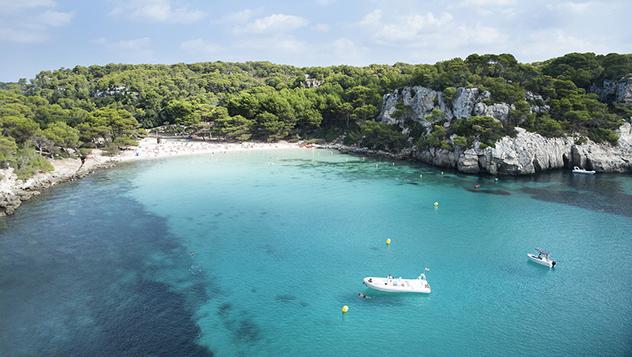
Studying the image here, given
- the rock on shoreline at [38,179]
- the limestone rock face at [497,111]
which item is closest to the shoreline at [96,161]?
the rock on shoreline at [38,179]

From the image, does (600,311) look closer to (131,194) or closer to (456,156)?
Answer: (456,156)

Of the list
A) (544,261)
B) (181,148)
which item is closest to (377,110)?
(181,148)

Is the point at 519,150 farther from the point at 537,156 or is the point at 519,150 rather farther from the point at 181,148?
the point at 181,148

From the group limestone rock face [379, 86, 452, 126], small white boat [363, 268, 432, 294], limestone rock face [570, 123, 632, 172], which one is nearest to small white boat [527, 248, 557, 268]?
small white boat [363, 268, 432, 294]

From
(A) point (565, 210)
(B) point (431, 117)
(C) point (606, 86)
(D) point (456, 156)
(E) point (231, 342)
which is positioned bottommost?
(E) point (231, 342)

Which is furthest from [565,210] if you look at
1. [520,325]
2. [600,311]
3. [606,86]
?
[606,86]

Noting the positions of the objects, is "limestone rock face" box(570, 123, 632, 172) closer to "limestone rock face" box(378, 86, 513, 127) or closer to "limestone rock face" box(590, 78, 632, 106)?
"limestone rock face" box(590, 78, 632, 106)

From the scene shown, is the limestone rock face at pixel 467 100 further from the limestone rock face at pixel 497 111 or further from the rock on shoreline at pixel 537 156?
the rock on shoreline at pixel 537 156
